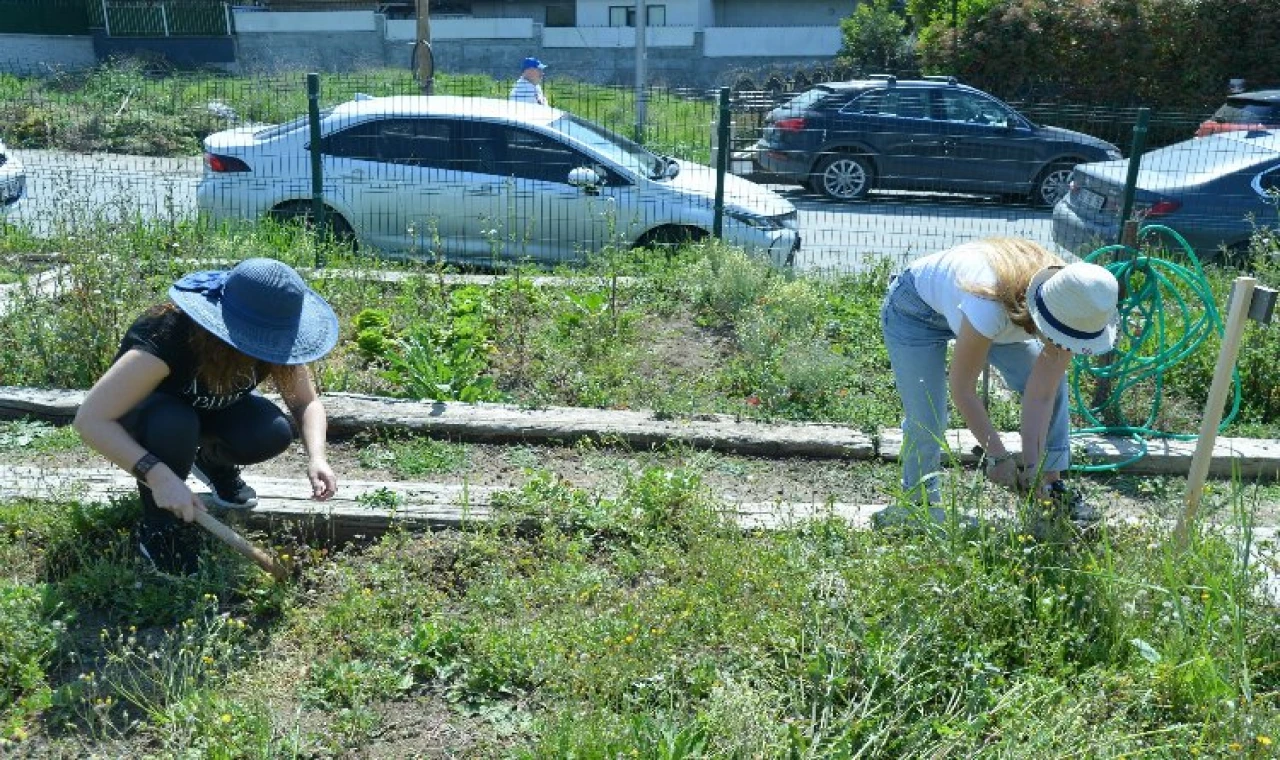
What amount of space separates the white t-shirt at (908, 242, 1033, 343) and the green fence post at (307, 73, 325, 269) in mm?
5389

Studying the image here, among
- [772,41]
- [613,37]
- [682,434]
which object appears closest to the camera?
[682,434]

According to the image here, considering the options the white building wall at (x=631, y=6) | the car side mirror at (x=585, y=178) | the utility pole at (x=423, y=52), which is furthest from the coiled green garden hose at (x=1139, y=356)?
the white building wall at (x=631, y=6)

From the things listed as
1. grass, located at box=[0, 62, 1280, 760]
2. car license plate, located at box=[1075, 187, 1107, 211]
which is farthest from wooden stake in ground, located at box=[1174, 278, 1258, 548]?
car license plate, located at box=[1075, 187, 1107, 211]

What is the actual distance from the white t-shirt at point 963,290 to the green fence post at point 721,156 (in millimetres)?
4309

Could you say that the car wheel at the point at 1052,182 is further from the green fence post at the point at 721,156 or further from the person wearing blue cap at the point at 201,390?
the person wearing blue cap at the point at 201,390

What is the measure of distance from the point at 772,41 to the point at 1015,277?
90.0ft

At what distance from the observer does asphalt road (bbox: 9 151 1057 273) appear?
885 cm

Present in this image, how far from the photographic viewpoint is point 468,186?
874 cm

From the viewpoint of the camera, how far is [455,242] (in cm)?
880

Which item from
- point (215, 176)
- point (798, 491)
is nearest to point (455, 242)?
point (215, 176)

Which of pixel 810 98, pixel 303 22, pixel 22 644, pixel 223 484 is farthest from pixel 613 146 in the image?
pixel 303 22

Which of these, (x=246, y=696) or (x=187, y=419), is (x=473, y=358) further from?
(x=246, y=696)

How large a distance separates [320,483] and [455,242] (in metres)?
5.29

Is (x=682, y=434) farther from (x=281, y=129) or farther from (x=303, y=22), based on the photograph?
(x=303, y=22)
